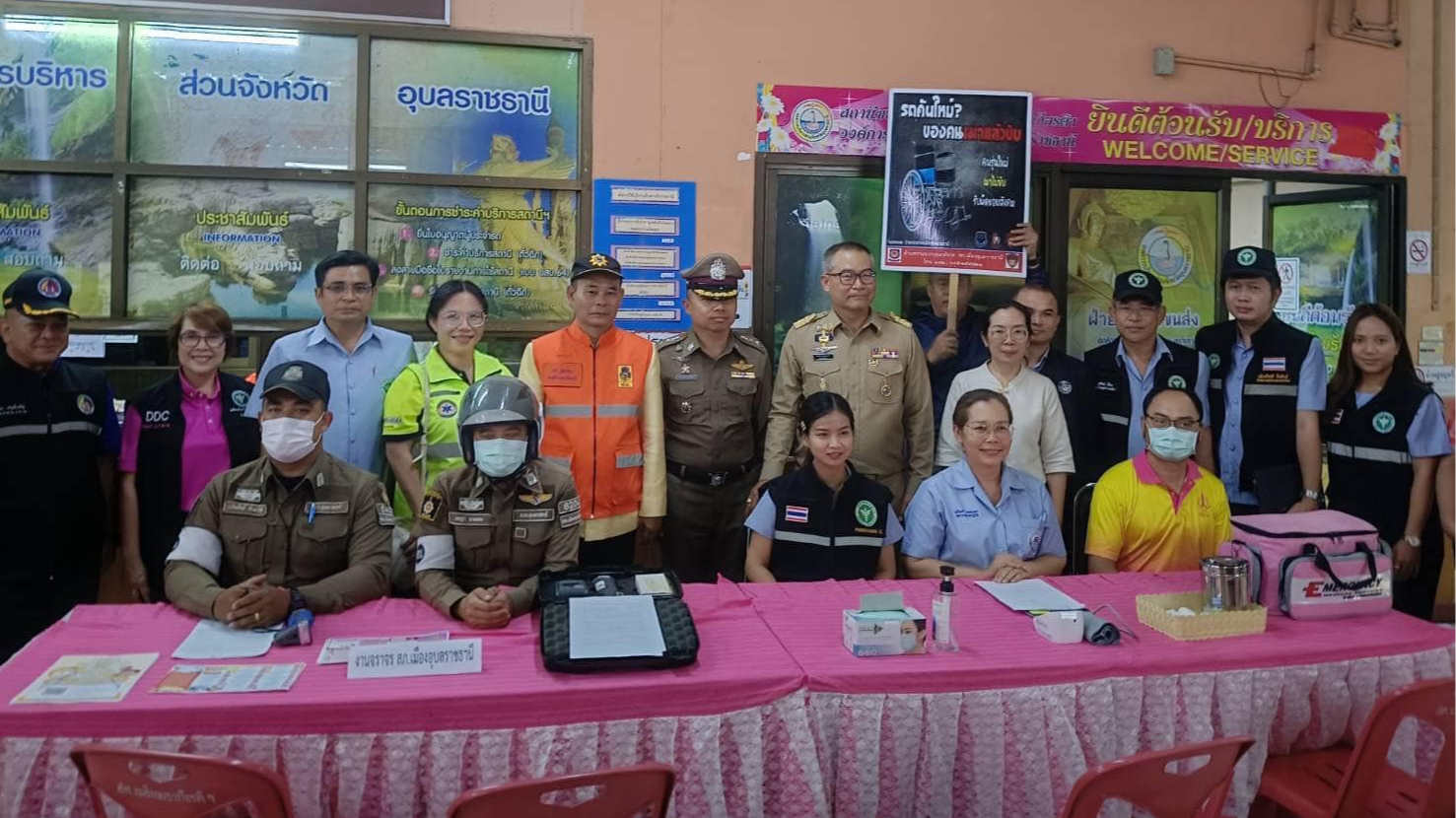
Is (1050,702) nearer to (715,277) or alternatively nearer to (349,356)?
(715,277)

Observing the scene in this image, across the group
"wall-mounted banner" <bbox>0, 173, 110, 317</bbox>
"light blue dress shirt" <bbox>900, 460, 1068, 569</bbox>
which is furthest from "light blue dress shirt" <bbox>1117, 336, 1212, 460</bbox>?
"wall-mounted banner" <bbox>0, 173, 110, 317</bbox>

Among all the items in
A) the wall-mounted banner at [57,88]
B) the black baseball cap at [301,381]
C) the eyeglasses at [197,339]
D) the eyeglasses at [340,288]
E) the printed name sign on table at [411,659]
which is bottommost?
the printed name sign on table at [411,659]

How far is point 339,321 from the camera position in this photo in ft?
12.3

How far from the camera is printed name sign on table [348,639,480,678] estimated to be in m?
2.18

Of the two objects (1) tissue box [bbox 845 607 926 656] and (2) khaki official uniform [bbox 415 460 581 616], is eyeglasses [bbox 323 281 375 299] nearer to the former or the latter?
(2) khaki official uniform [bbox 415 460 581 616]

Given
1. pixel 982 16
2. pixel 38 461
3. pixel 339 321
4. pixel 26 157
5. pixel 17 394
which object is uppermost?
pixel 982 16

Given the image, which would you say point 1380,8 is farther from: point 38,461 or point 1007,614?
point 38,461

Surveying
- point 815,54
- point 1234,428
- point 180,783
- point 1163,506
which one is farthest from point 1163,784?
point 815,54

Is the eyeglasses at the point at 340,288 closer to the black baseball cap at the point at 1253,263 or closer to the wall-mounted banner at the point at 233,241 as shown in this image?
the wall-mounted banner at the point at 233,241

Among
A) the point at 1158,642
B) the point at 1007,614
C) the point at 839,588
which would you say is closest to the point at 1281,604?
the point at 1158,642

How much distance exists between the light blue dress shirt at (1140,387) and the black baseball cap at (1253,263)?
1.31 feet

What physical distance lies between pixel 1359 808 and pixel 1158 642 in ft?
1.73

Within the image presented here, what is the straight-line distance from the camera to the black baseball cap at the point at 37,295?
324cm

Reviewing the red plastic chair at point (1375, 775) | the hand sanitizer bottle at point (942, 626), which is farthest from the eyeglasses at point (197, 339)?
the red plastic chair at point (1375, 775)
